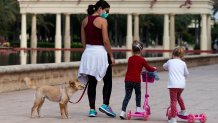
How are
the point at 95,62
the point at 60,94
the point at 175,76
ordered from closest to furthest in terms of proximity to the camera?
the point at 175,76 < the point at 60,94 < the point at 95,62

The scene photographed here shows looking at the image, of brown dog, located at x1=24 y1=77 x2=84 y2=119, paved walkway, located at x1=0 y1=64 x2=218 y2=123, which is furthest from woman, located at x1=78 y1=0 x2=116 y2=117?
paved walkway, located at x1=0 y1=64 x2=218 y2=123

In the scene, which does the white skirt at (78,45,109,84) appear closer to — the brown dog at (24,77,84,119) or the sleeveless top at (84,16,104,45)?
the sleeveless top at (84,16,104,45)

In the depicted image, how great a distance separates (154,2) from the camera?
2643 inches

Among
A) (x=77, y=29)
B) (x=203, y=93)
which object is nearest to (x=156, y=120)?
(x=203, y=93)

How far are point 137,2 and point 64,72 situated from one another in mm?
48825

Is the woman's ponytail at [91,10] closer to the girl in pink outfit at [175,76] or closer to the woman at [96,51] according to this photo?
the woman at [96,51]

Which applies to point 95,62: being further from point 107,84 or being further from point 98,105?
point 98,105

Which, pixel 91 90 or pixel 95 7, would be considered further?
pixel 91 90

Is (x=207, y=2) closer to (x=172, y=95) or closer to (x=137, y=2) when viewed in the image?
(x=137, y=2)

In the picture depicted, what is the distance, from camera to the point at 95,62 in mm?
11016

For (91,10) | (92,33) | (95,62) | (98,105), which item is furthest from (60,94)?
(98,105)

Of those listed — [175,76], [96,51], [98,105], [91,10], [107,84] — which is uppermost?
[91,10]

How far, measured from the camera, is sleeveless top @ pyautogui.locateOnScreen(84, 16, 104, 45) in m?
11.0

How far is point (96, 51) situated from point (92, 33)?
31 centimetres
